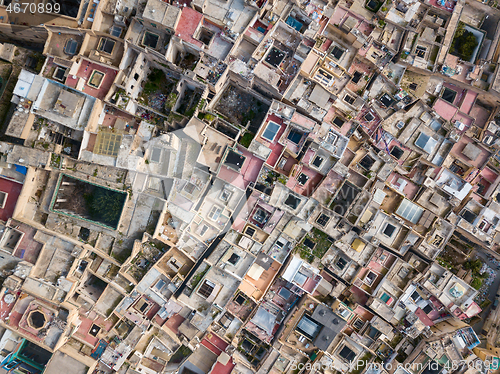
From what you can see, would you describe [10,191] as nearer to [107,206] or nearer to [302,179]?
[107,206]

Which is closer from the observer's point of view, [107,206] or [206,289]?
[107,206]

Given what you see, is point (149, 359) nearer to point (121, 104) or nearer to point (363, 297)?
point (363, 297)

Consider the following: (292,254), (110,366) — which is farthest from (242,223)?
(110,366)

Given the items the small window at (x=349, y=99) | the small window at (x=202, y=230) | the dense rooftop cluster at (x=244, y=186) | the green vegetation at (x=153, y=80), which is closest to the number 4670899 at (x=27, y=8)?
the dense rooftop cluster at (x=244, y=186)

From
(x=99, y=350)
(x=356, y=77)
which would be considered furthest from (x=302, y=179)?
(x=99, y=350)

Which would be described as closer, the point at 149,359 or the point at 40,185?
the point at 40,185

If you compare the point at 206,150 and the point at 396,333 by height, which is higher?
the point at 206,150
